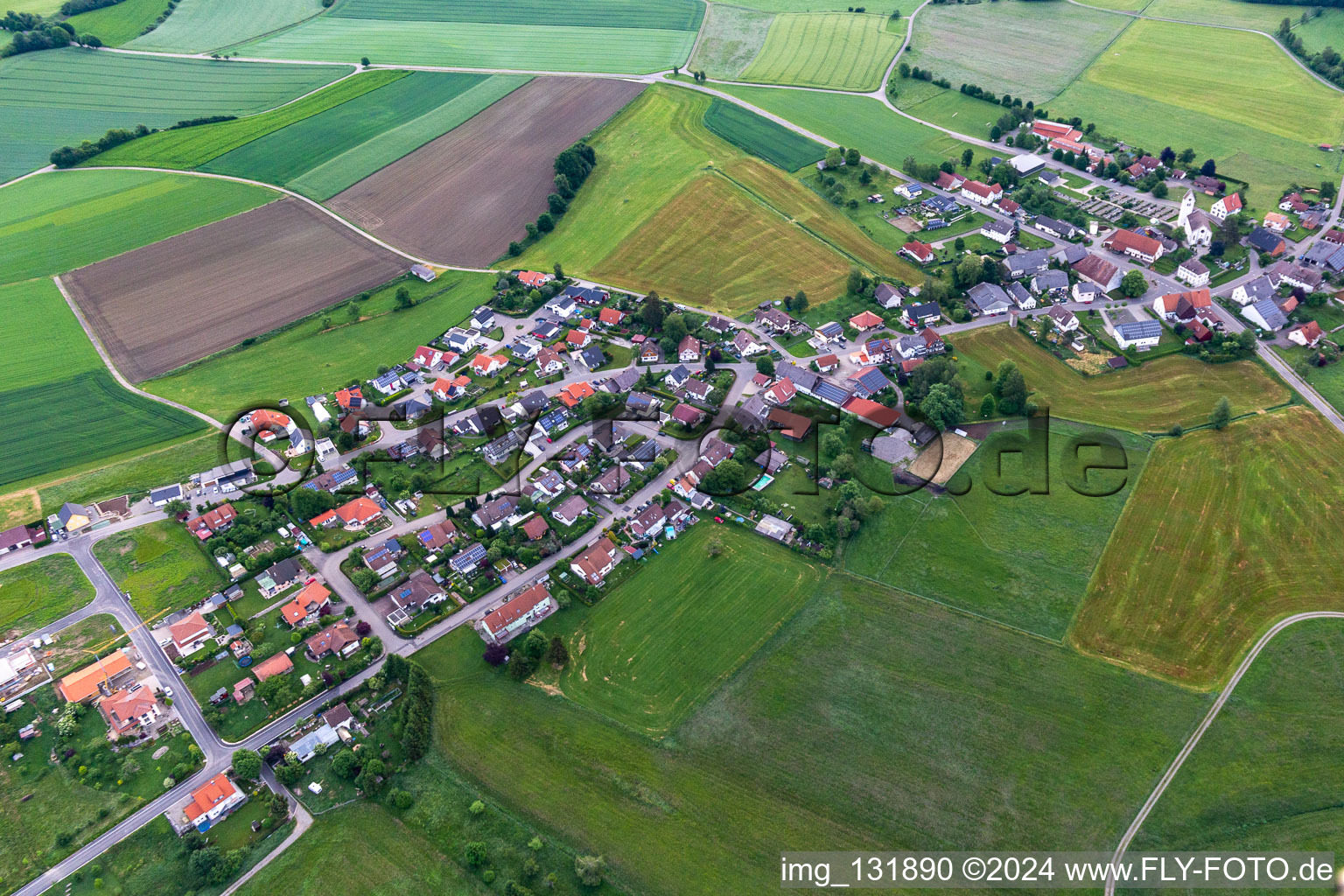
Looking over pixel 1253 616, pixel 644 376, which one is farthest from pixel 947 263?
pixel 1253 616

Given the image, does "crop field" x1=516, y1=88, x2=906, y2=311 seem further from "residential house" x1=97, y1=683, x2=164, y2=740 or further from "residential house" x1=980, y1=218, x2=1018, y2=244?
"residential house" x1=97, y1=683, x2=164, y2=740

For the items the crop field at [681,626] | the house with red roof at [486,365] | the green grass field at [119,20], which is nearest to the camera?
the crop field at [681,626]

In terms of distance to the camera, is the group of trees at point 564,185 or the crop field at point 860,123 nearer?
the group of trees at point 564,185

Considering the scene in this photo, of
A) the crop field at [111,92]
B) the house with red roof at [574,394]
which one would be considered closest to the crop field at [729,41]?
the crop field at [111,92]

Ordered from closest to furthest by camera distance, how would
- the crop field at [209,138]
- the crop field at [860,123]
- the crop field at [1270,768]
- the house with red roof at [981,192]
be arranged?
the crop field at [1270,768] < the house with red roof at [981,192] < the crop field at [860,123] < the crop field at [209,138]

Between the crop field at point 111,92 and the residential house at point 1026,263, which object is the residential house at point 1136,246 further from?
the crop field at point 111,92

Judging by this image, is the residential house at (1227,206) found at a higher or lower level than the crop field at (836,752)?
higher

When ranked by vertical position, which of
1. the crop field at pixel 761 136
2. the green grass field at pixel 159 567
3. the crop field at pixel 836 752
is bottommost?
the crop field at pixel 836 752
